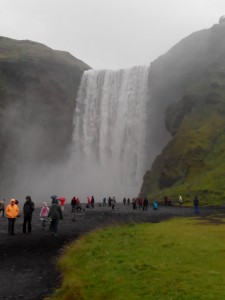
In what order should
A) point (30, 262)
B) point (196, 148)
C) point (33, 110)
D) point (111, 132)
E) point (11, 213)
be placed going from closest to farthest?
1. point (30, 262)
2. point (11, 213)
3. point (196, 148)
4. point (111, 132)
5. point (33, 110)

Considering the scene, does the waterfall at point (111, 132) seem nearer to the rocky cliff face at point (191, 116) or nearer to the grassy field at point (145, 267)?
the rocky cliff face at point (191, 116)

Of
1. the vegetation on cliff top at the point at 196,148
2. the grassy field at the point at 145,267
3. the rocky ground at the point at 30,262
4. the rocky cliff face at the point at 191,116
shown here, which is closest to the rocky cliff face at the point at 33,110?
the rocky cliff face at the point at 191,116

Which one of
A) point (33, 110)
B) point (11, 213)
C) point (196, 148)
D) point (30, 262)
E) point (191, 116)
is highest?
point (33, 110)

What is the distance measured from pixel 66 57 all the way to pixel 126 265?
397ft

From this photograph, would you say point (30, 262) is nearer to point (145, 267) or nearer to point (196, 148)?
→ point (145, 267)

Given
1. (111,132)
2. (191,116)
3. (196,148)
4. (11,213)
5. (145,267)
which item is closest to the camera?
(145,267)

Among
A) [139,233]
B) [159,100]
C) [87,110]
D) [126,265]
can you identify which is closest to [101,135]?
[87,110]

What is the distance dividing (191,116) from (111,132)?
28705 mm

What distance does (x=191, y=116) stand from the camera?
90500 millimetres

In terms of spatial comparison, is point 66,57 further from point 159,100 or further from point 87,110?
point 159,100

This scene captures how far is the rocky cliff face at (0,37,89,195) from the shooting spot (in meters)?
112

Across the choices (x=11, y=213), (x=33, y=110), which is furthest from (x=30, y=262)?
(x=33, y=110)

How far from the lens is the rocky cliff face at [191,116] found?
2849 inches

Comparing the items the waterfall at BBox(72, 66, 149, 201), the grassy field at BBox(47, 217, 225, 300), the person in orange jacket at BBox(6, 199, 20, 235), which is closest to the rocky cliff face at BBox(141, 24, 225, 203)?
the waterfall at BBox(72, 66, 149, 201)
